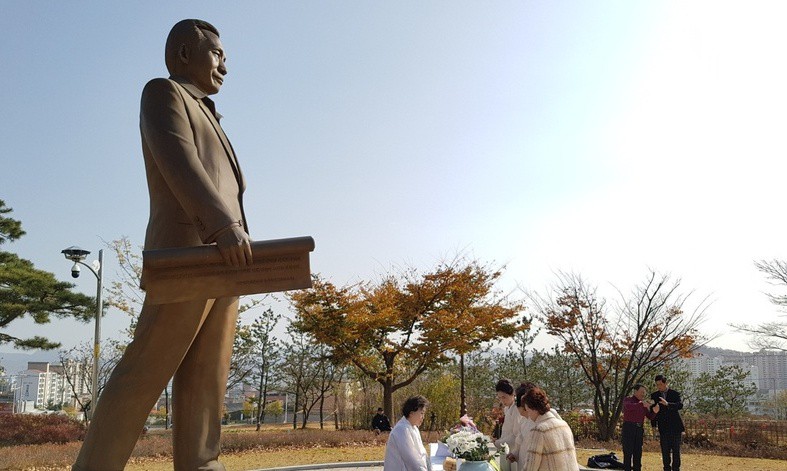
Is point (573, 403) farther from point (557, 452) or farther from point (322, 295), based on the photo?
point (557, 452)

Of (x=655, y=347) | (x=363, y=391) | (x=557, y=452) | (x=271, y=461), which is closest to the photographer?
(x=557, y=452)

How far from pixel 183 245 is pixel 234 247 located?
1.29ft

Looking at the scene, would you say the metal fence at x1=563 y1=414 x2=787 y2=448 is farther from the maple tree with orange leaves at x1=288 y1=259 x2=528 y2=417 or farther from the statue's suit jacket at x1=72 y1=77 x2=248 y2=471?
the statue's suit jacket at x1=72 y1=77 x2=248 y2=471

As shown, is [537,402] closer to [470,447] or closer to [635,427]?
[470,447]

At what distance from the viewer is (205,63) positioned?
3318mm

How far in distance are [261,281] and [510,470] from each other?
4.14 m

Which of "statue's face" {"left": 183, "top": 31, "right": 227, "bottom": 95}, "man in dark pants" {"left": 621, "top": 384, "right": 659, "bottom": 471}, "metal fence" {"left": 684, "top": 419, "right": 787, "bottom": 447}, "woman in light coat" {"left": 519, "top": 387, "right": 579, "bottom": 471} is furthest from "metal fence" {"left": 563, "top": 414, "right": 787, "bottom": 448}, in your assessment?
"statue's face" {"left": 183, "top": 31, "right": 227, "bottom": 95}

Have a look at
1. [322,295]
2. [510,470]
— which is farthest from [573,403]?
[510,470]

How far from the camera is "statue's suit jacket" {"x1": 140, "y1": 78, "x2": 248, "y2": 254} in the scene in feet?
9.05

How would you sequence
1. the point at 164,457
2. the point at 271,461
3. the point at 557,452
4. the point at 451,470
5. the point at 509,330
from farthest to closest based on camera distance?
the point at 509,330, the point at 164,457, the point at 271,461, the point at 451,470, the point at 557,452

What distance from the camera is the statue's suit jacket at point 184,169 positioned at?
9.05 feet

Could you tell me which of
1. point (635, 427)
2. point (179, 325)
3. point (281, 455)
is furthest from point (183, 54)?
point (281, 455)

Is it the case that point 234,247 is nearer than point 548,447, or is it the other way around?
point 234,247

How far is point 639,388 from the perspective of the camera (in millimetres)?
10586
